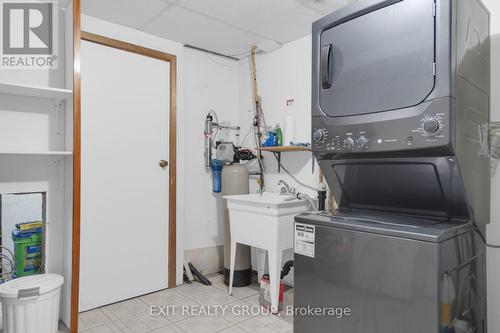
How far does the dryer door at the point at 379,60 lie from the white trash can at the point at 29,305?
193 cm

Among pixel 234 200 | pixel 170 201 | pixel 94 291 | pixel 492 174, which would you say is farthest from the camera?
pixel 170 201

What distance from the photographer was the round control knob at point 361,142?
125 cm

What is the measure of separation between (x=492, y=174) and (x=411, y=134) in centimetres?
69

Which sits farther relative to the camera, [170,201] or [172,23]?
[170,201]

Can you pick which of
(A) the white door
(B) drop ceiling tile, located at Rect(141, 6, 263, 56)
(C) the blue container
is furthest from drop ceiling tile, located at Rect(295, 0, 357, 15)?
(C) the blue container

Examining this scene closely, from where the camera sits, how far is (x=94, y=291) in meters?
2.56

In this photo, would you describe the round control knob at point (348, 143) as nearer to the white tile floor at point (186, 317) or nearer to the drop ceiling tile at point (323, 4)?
the drop ceiling tile at point (323, 4)

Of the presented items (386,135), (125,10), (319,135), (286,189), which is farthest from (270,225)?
(125,10)

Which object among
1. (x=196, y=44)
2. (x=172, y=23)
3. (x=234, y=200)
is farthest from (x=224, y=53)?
(x=234, y=200)

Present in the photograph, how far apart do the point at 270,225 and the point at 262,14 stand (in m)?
1.60

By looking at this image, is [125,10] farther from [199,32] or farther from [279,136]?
[279,136]

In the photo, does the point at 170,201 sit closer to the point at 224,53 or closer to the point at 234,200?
the point at 234,200

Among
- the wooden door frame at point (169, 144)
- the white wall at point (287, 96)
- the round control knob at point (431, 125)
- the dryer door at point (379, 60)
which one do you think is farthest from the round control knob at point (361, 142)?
the wooden door frame at point (169, 144)

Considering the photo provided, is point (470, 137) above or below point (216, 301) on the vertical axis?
above
